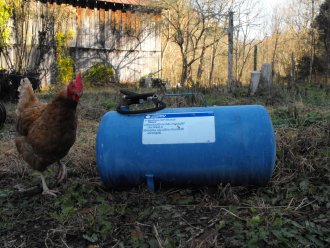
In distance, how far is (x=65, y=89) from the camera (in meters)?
3.28

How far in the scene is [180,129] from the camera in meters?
3.13

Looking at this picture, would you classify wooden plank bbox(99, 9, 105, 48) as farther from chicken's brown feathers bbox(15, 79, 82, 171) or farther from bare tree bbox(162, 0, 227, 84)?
chicken's brown feathers bbox(15, 79, 82, 171)

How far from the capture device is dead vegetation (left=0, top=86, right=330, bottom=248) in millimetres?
2547

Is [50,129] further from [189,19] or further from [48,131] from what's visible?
[189,19]

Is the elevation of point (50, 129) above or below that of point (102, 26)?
below

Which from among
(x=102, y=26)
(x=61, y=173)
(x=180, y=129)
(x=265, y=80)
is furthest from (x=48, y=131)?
(x=102, y=26)

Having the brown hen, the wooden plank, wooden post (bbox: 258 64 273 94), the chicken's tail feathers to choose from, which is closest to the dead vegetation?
the brown hen

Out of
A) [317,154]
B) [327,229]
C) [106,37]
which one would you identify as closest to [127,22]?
[106,37]

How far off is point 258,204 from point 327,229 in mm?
525

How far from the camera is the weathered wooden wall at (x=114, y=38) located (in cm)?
1659

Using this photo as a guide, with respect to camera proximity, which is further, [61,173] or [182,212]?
[61,173]

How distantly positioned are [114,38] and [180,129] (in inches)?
612

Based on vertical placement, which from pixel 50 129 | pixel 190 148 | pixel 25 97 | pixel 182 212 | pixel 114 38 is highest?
pixel 114 38

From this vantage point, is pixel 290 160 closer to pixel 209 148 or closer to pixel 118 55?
pixel 209 148
